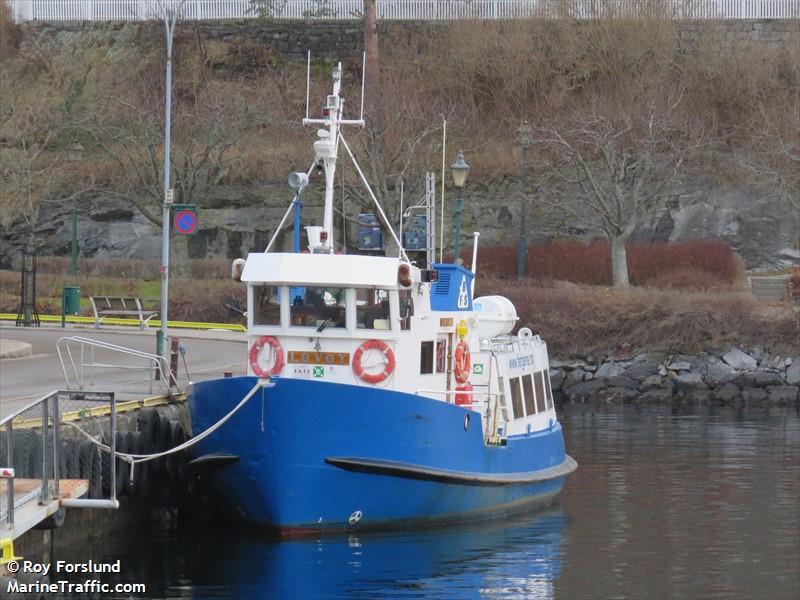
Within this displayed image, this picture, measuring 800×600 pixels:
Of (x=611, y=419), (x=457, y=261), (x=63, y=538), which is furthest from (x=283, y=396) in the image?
(x=611, y=419)

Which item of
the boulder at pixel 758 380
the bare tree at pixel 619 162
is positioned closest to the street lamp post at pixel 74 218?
the bare tree at pixel 619 162

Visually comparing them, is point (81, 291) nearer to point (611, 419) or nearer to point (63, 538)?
point (611, 419)

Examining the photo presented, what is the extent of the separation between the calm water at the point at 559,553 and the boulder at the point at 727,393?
14.6m

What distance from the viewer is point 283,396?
63.9 feet

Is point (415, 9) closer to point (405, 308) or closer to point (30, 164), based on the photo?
point (30, 164)

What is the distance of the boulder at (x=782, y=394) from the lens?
135 feet

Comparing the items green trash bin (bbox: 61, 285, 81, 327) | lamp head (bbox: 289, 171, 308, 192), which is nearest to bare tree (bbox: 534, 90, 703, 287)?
green trash bin (bbox: 61, 285, 81, 327)

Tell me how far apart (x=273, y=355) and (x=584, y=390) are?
77.0 feet

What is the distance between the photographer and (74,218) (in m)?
→ 53.8

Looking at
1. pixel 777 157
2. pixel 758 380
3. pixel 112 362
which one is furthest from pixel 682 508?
pixel 777 157

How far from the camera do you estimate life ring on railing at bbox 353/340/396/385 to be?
2052 cm

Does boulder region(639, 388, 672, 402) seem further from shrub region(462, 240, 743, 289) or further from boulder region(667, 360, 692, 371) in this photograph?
shrub region(462, 240, 743, 289)

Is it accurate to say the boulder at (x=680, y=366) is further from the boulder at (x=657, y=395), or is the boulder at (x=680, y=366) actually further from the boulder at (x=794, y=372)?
the boulder at (x=794, y=372)

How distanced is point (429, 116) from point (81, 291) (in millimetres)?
14746
